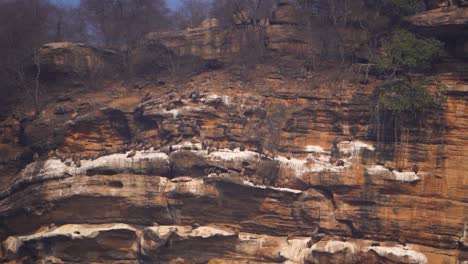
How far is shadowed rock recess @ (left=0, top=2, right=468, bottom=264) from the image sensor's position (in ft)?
79.1

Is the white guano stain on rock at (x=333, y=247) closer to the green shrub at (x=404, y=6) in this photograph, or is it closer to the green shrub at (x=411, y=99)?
the green shrub at (x=411, y=99)

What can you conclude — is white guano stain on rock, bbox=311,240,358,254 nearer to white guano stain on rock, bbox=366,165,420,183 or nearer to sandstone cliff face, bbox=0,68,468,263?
sandstone cliff face, bbox=0,68,468,263

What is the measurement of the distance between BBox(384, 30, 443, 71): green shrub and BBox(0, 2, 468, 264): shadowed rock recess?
655 mm

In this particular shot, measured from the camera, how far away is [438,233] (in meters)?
23.7

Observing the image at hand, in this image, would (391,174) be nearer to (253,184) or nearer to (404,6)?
(253,184)


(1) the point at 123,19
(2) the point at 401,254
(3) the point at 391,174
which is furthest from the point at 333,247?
(1) the point at 123,19

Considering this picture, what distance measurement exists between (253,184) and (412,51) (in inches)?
344

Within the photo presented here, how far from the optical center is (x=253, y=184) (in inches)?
974

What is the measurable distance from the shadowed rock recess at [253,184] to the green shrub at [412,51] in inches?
25.8

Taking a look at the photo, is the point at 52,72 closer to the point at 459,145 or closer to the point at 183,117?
the point at 183,117

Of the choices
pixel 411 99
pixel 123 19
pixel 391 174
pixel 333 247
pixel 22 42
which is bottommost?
pixel 333 247

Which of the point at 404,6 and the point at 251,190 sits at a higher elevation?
the point at 404,6

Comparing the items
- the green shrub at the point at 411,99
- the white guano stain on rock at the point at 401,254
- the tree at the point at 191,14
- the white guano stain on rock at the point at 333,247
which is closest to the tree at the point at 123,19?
the tree at the point at 191,14

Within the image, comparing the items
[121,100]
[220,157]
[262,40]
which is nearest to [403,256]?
[220,157]
